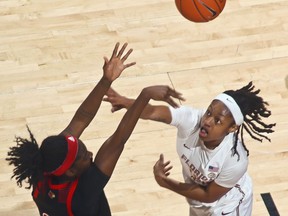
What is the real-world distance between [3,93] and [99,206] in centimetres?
277

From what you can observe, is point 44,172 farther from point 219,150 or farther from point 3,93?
point 3,93

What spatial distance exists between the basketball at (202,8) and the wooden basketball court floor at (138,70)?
972mm

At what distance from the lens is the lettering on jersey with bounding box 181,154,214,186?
413 centimetres

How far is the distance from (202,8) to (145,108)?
136cm

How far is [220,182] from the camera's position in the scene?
13.4 feet

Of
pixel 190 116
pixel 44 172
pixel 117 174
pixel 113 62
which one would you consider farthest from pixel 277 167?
pixel 44 172

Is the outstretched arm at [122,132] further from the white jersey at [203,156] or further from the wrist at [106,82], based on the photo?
the white jersey at [203,156]

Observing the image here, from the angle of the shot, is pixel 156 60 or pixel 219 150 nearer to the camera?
pixel 219 150

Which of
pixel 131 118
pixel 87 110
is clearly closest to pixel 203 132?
pixel 131 118

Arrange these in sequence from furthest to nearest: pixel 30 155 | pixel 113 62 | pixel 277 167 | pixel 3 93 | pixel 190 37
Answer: pixel 190 37, pixel 3 93, pixel 277 167, pixel 113 62, pixel 30 155

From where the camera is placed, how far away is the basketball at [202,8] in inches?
202

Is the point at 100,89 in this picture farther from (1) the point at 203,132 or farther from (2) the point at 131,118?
(1) the point at 203,132

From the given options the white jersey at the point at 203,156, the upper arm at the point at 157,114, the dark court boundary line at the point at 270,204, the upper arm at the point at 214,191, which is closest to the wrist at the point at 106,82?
the upper arm at the point at 157,114

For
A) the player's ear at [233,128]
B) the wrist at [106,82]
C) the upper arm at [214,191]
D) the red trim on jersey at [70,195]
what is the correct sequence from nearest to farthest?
the red trim on jersey at [70,195] → the wrist at [106,82] → the player's ear at [233,128] → the upper arm at [214,191]
